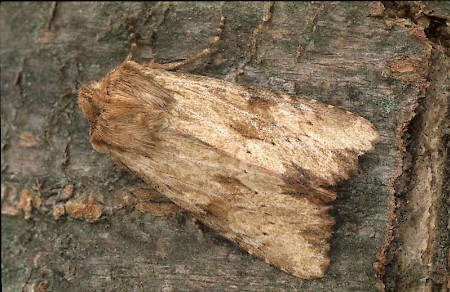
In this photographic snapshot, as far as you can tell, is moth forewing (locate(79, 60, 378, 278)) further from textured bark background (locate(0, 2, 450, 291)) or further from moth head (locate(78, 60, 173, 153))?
textured bark background (locate(0, 2, 450, 291))

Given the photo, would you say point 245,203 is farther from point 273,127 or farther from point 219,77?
point 219,77

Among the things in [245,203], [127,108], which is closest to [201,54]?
[127,108]

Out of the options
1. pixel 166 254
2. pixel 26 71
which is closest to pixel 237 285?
pixel 166 254

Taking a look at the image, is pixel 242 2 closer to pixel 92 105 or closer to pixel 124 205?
pixel 92 105

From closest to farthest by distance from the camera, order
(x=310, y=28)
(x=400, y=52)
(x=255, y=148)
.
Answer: (x=255, y=148)
(x=400, y=52)
(x=310, y=28)

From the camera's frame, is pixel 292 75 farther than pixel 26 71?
Result: No

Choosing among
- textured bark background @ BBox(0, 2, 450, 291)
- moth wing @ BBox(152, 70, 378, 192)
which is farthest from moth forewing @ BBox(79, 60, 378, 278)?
textured bark background @ BBox(0, 2, 450, 291)

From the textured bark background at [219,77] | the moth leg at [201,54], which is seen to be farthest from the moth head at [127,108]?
the textured bark background at [219,77]
